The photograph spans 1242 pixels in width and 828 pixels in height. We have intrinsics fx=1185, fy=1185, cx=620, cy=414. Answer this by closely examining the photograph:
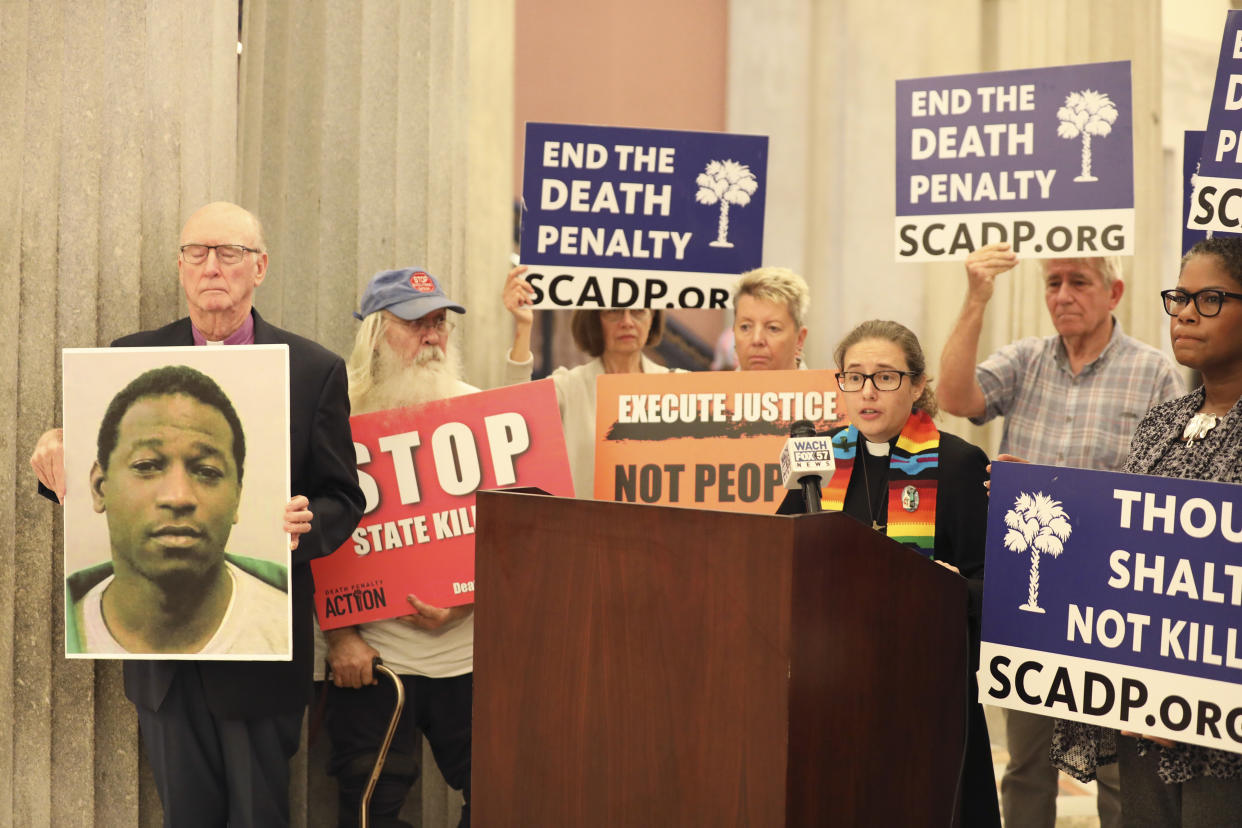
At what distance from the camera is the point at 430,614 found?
3533 mm

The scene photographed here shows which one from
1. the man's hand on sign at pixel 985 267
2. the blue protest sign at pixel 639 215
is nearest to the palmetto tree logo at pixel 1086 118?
the man's hand on sign at pixel 985 267

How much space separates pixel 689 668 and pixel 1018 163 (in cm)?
256

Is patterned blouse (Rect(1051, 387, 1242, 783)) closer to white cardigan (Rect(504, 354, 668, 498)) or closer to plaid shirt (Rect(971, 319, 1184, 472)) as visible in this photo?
plaid shirt (Rect(971, 319, 1184, 472))

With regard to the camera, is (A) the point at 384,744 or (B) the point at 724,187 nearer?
(A) the point at 384,744

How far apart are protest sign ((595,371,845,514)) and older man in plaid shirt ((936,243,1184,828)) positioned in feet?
1.84

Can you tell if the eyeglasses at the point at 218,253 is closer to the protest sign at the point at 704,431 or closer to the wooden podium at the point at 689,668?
the protest sign at the point at 704,431

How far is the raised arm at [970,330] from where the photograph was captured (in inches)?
143

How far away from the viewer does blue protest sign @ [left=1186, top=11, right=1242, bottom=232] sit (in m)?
A: 2.80

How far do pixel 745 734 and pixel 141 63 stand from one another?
2.84 meters

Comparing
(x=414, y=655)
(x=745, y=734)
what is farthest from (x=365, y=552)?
(x=745, y=734)

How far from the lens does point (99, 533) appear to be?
2.92 m

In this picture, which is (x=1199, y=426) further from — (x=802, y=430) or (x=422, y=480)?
(x=422, y=480)

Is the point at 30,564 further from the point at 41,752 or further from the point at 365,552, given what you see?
the point at 365,552

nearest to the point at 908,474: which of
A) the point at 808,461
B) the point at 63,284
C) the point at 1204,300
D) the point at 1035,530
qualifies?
the point at 1035,530
